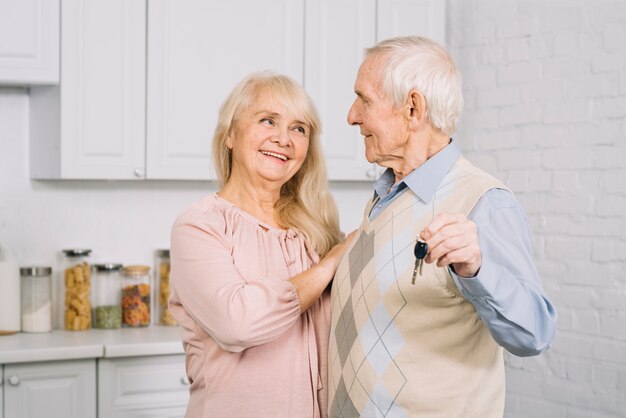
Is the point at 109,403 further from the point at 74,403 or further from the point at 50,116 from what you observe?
the point at 50,116

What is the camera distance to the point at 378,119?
1830 millimetres

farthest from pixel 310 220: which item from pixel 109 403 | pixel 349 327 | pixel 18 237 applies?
pixel 18 237

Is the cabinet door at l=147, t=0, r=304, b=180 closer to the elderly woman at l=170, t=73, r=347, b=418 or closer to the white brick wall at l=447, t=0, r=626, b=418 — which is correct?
the white brick wall at l=447, t=0, r=626, b=418

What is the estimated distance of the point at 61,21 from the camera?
3246 millimetres

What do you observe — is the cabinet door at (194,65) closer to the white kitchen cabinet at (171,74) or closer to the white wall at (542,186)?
the white kitchen cabinet at (171,74)

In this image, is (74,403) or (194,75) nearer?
(74,403)

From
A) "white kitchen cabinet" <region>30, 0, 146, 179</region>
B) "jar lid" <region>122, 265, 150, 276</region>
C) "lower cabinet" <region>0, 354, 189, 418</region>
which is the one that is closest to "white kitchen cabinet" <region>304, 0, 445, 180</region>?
"white kitchen cabinet" <region>30, 0, 146, 179</region>

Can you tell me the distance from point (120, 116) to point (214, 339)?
1.63m

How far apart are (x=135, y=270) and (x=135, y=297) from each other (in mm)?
110

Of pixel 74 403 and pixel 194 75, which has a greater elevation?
pixel 194 75

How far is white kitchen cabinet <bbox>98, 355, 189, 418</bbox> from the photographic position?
124 inches

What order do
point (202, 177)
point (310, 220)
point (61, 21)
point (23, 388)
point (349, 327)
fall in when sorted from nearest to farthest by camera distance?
1. point (349, 327)
2. point (310, 220)
3. point (23, 388)
4. point (61, 21)
5. point (202, 177)

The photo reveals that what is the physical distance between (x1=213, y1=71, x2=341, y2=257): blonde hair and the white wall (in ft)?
4.61

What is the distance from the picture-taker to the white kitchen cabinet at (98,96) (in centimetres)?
326
